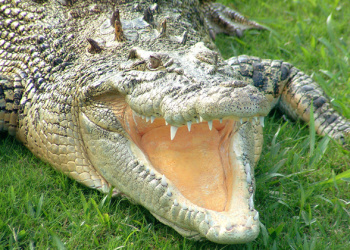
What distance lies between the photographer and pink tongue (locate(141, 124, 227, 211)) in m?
2.55

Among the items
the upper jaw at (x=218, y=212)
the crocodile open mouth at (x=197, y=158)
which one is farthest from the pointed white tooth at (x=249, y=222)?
the crocodile open mouth at (x=197, y=158)

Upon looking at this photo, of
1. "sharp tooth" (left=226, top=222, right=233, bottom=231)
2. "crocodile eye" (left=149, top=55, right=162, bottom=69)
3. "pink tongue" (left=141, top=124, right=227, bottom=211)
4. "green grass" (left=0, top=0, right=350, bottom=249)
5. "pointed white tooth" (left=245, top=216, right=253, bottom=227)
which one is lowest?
"green grass" (left=0, top=0, right=350, bottom=249)

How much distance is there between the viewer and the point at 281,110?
407 centimetres

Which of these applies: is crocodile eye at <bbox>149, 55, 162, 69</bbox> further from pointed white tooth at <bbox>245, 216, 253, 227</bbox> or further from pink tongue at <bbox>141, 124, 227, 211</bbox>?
pointed white tooth at <bbox>245, 216, 253, 227</bbox>

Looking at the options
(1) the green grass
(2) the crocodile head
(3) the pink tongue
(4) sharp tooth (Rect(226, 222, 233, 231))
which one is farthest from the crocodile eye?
(4) sharp tooth (Rect(226, 222, 233, 231))

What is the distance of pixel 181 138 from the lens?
2.85m

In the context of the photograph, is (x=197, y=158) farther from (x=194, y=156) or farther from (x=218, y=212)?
(x=218, y=212)

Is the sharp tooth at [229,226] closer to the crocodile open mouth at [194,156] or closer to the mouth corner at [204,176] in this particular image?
the mouth corner at [204,176]

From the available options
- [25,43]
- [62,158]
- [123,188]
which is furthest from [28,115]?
[123,188]

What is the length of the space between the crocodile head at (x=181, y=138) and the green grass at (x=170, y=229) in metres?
0.20

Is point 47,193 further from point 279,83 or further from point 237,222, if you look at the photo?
point 279,83

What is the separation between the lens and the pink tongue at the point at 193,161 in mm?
2551

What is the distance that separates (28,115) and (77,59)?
0.58 meters

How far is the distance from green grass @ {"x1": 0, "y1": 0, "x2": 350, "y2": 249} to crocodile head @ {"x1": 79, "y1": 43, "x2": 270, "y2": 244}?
197 mm
